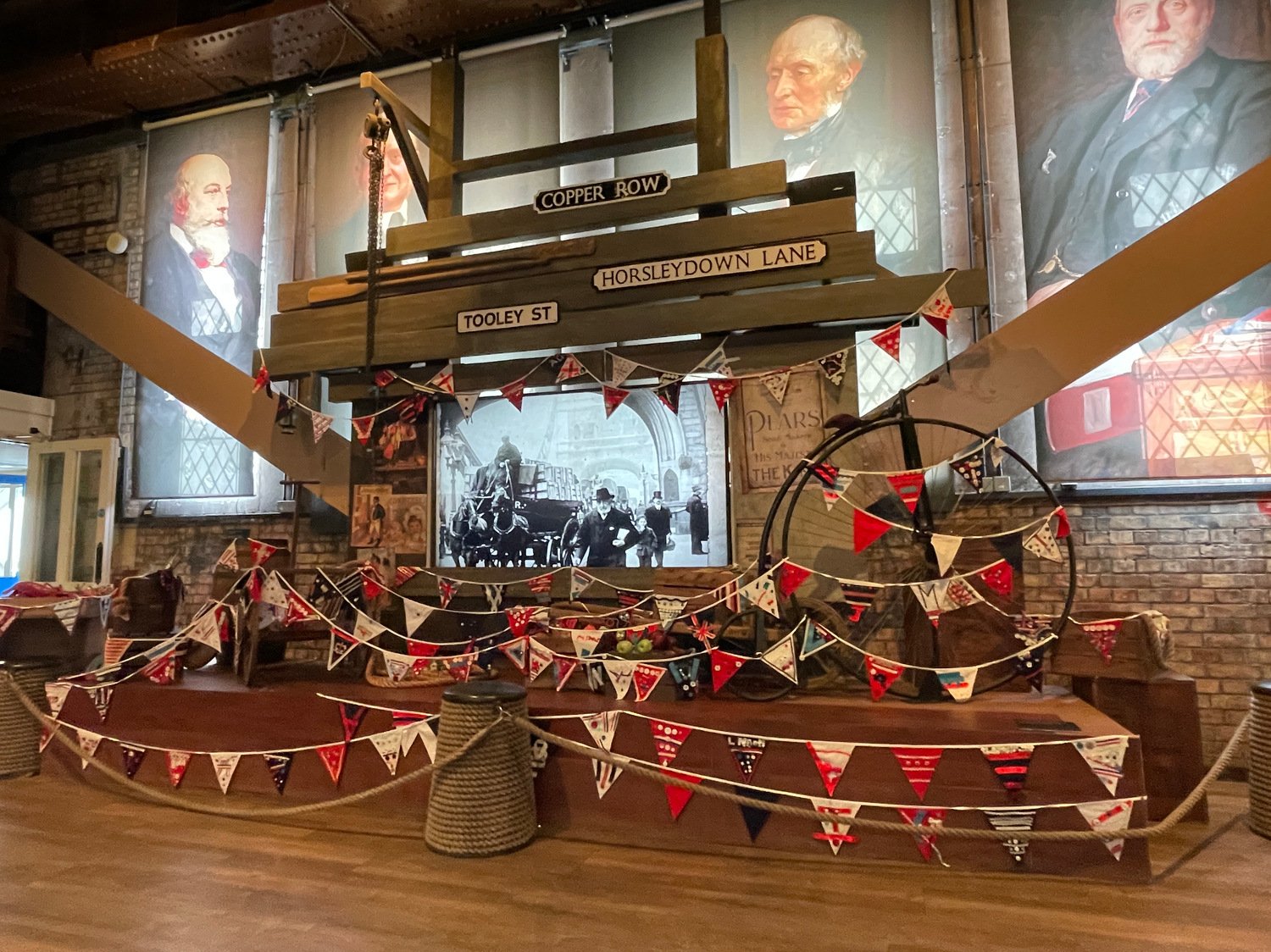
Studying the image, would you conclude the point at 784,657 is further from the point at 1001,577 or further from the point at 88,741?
the point at 88,741

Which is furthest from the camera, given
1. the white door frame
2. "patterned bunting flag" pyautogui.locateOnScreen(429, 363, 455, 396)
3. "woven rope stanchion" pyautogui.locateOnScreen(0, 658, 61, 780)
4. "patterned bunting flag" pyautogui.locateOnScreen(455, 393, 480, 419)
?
the white door frame

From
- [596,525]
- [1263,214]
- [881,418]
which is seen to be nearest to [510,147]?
[596,525]

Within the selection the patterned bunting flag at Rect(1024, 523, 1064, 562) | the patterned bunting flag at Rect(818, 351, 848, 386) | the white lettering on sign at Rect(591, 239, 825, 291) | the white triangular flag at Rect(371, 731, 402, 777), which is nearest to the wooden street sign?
the white lettering on sign at Rect(591, 239, 825, 291)

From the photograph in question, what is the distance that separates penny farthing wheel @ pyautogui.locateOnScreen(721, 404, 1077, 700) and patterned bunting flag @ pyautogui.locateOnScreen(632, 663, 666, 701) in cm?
36

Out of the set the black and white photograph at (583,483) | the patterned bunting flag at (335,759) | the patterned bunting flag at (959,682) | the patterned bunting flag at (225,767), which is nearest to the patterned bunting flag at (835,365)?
the black and white photograph at (583,483)

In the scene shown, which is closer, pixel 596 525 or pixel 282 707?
pixel 282 707

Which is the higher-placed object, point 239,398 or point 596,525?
point 239,398

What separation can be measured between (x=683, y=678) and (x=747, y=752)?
452 millimetres

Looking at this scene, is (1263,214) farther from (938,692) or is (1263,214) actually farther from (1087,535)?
(938,692)

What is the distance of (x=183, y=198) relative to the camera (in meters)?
6.53

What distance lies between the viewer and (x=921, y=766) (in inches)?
107

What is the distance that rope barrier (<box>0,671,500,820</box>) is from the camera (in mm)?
2814

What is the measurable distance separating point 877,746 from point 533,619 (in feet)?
5.27

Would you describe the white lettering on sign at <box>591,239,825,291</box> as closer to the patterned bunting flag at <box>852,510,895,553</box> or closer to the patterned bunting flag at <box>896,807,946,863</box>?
the patterned bunting flag at <box>852,510,895,553</box>
